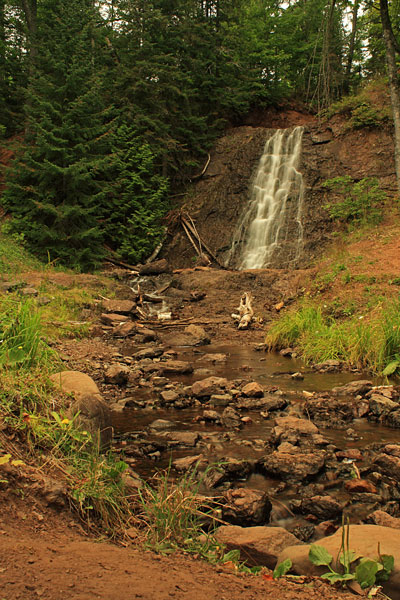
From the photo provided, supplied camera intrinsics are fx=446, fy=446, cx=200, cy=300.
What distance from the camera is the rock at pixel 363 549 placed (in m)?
2.09

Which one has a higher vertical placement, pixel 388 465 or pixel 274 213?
pixel 274 213

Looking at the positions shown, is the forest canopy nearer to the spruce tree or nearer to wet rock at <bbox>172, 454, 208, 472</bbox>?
the spruce tree

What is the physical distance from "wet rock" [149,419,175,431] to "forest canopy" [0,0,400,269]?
8.82 metres

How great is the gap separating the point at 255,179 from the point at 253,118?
824cm

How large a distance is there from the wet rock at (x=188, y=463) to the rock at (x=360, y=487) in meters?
1.22

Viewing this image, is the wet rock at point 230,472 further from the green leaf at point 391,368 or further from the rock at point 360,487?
the green leaf at point 391,368

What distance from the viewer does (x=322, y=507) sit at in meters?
3.27

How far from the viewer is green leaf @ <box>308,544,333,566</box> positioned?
220 cm

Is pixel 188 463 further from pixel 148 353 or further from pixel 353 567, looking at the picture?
pixel 148 353

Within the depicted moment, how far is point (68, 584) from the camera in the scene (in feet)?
5.46

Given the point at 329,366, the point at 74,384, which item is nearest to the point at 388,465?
the point at 74,384

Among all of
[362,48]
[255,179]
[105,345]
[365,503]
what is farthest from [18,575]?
[362,48]

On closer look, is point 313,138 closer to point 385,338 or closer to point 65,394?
point 385,338

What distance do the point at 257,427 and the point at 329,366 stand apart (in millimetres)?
3059
